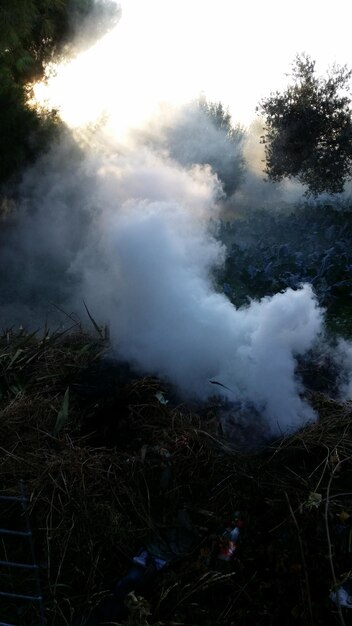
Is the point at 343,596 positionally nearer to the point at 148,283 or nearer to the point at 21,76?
the point at 148,283

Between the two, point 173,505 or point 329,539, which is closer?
point 329,539

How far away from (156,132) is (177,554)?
42.7 ft

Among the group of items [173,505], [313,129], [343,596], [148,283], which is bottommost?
[343,596]

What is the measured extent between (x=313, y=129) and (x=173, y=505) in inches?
490

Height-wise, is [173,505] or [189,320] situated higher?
[189,320]

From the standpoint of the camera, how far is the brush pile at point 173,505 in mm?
2195

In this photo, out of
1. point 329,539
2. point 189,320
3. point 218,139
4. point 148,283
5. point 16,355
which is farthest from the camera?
point 218,139

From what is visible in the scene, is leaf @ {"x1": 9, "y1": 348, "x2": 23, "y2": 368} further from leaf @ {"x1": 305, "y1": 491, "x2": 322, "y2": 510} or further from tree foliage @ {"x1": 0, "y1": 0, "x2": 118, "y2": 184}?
tree foliage @ {"x1": 0, "y1": 0, "x2": 118, "y2": 184}

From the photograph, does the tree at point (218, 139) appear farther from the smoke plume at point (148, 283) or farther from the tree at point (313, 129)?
the smoke plume at point (148, 283)

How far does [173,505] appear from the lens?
267 centimetres

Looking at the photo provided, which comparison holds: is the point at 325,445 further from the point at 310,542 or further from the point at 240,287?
the point at 240,287

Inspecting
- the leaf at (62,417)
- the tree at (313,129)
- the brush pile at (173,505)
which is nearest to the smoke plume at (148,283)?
the brush pile at (173,505)

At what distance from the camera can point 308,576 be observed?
2191 millimetres

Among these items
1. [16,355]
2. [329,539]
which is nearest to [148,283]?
[16,355]
